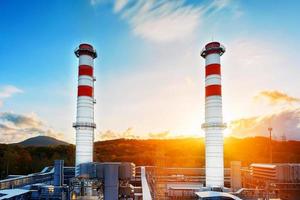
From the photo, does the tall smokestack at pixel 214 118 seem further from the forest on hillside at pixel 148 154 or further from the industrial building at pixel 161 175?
the forest on hillside at pixel 148 154

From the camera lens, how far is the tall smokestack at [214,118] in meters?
22.3

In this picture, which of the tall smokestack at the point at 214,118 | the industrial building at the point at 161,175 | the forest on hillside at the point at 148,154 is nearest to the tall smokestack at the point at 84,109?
the industrial building at the point at 161,175

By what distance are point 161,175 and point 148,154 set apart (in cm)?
2743

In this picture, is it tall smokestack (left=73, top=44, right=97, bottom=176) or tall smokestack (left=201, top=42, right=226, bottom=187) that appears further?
tall smokestack (left=73, top=44, right=97, bottom=176)

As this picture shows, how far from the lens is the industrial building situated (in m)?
16.8

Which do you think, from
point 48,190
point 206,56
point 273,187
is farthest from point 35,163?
point 273,187

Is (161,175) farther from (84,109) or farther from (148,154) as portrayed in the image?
(148,154)

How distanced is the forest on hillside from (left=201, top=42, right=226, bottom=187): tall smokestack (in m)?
15.9

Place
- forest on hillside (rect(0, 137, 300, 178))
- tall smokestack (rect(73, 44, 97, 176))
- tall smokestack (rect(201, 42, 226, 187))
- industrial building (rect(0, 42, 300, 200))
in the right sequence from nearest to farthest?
industrial building (rect(0, 42, 300, 200))
tall smokestack (rect(201, 42, 226, 187))
tall smokestack (rect(73, 44, 97, 176))
forest on hillside (rect(0, 137, 300, 178))

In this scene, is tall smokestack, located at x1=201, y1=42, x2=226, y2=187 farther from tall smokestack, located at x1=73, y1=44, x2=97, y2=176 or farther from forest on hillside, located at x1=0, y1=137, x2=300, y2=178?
forest on hillside, located at x1=0, y1=137, x2=300, y2=178

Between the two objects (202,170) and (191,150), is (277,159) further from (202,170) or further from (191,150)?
(202,170)

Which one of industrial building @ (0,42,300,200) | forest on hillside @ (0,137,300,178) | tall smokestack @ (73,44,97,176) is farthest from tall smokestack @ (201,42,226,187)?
forest on hillside @ (0,137,300,178)

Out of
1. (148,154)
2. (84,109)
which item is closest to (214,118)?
(84,109)

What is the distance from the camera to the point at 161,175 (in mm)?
28609
